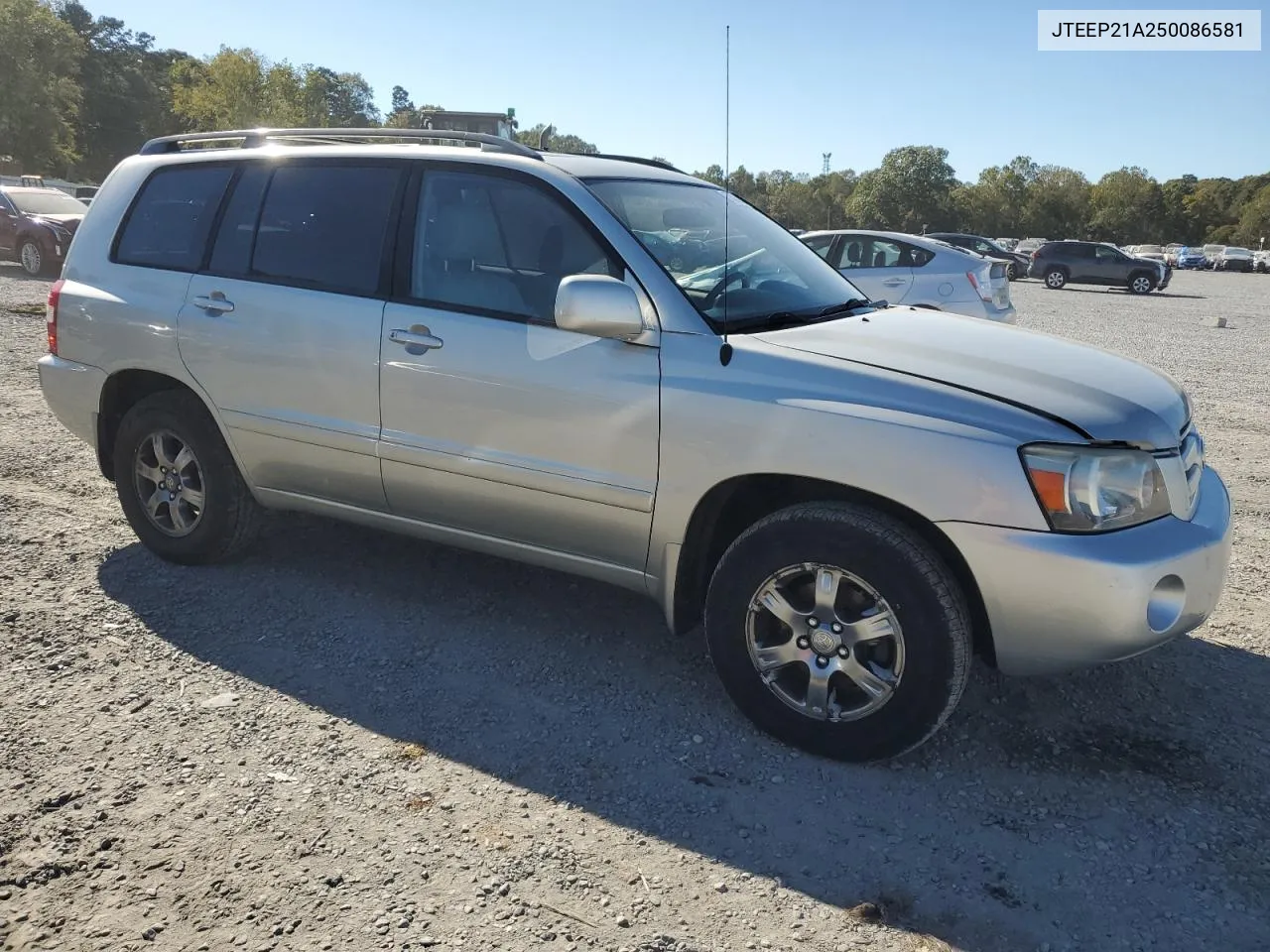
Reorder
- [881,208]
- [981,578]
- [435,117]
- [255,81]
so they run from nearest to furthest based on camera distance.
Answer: [981,578] → [435,117] → [255,81] → [881,208]

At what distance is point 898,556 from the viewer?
9.62ft

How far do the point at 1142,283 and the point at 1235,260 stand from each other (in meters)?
37.6

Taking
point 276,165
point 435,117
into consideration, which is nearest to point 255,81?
point 435,117

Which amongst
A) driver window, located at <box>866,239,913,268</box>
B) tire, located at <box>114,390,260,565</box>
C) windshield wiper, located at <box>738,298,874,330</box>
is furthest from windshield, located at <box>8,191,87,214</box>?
windshield wiper, located at <box>738,298,874,330</box>

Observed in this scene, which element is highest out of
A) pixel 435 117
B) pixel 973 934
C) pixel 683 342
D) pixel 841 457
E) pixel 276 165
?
pixel 435 117

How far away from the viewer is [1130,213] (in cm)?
9650

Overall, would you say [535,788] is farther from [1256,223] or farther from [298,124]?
[1256,223]

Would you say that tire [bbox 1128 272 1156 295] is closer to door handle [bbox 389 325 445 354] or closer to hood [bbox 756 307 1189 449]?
hood [bbox 756 307 1189 449]

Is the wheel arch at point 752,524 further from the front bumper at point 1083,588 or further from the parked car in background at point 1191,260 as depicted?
the parked car in background at point 1191,260

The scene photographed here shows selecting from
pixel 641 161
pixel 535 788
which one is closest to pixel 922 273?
pixel 641 161

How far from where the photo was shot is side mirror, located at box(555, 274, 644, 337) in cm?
322

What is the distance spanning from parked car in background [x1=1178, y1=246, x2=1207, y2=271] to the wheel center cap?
237ft

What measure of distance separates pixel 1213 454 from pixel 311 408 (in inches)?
243

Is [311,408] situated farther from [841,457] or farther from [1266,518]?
[1266,518]
